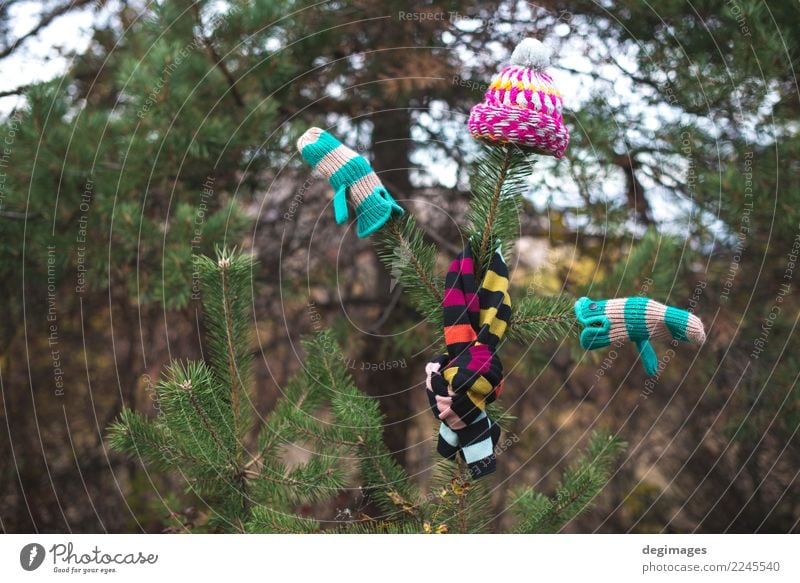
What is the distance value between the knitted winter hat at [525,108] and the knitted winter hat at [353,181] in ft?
0.32

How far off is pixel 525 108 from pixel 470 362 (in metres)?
0.21

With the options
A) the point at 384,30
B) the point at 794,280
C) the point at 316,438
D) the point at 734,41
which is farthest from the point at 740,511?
the point at 384,30

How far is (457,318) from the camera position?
2.10ft

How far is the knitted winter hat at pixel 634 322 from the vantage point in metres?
0.63

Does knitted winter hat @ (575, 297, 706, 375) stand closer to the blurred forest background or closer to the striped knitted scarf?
the striped knitted scarf

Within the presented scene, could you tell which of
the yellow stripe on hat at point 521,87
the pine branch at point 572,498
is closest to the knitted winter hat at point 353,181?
the yellow stripe on hat at point 521,87

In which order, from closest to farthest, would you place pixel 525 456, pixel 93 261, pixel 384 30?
1. pixel 93 261
2. pixel 384 30
3. pixel 525 456

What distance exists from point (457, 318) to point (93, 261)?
861 mm

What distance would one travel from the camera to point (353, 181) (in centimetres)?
66

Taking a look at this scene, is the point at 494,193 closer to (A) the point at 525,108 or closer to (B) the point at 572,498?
(A) the point at 525,108

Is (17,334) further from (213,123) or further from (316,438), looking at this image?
(316,438)
